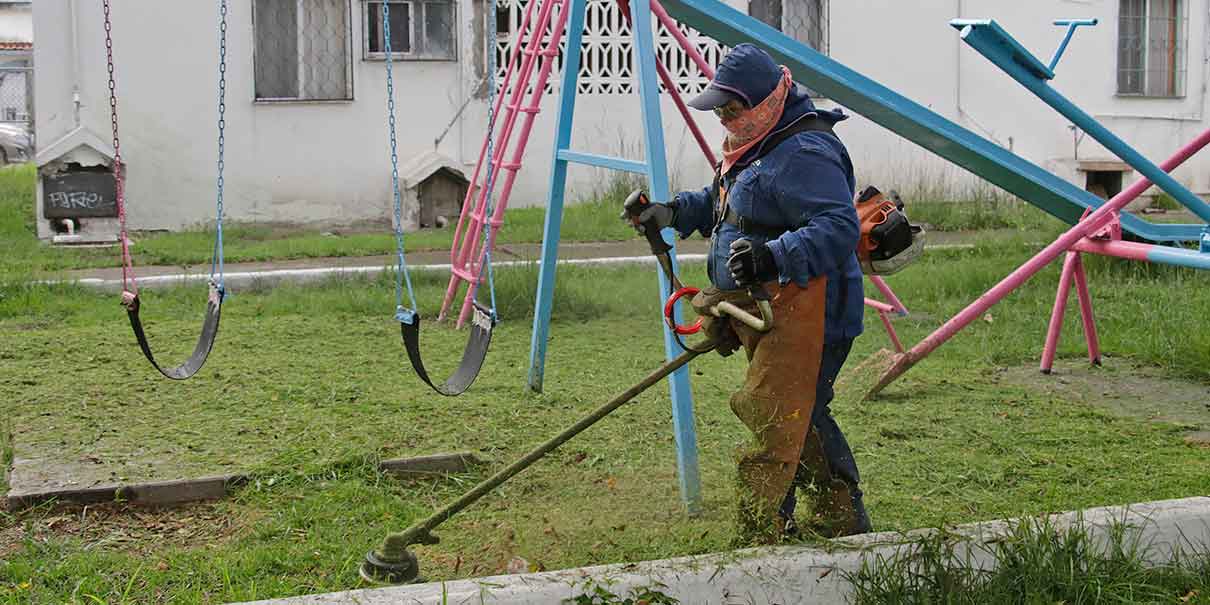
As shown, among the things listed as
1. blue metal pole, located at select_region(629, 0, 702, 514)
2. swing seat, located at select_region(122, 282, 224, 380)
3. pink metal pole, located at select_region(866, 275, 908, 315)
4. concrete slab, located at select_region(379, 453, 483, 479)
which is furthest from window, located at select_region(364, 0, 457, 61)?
concrete slab, located at select_region(379, 453, 483, 479)

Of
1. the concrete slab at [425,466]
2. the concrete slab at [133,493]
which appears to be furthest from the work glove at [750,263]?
the concrete slab at [133,493]

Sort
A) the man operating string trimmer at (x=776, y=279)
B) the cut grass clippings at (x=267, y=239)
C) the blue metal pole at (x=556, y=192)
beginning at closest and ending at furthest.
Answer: the man operating string trimmer at (x=776, y=279) → the blue metal pole at (x=556, y=192) → the cut grass clippings at (x=267, y=239)

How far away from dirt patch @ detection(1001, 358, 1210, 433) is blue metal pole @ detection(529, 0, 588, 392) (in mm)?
2366

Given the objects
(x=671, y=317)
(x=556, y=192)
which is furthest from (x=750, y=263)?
(x=556, y=192)

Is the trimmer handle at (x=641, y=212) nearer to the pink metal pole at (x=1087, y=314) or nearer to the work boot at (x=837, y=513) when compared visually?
the work boot at (x=837, y=513)

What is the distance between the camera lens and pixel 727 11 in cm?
525

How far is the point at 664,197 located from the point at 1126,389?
304 cm

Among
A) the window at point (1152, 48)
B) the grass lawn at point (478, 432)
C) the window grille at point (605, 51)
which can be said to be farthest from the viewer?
the window at point (1152, 48)

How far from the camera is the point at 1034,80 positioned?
5.56 metres

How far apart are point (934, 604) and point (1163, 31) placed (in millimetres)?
14320

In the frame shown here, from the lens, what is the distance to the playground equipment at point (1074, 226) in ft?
17.9

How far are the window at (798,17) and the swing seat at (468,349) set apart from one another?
10.5m

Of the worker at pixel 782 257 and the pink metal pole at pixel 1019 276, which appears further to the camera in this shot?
the pink metal pole at pixel 1019 276

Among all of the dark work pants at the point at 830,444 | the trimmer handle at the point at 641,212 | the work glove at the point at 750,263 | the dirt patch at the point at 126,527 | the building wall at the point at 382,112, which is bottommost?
the dirt patch at the point at 126,527
